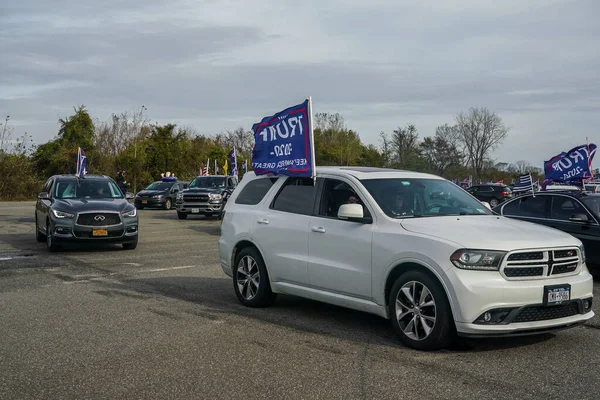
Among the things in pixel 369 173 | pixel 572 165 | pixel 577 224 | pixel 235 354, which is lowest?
pixel 235 354

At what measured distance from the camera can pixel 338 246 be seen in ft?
24.0

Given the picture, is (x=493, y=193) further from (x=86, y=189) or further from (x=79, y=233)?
(x=79, y=233)

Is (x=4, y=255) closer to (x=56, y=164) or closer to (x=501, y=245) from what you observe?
(x=501, y=245)

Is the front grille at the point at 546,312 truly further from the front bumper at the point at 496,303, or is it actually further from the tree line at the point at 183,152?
the tree line at the point at 183,152

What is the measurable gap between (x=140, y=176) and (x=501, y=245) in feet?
173

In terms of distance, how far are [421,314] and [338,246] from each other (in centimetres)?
130

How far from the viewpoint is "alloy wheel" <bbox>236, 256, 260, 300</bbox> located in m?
8.59

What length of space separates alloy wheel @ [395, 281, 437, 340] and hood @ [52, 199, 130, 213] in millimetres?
9990

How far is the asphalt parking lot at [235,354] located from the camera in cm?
526

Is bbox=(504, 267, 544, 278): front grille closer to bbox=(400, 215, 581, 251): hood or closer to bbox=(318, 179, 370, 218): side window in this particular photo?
bbox=(400, 215, 581, 251): hood

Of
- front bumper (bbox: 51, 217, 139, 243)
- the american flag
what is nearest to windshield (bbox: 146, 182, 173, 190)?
front bumper (bbox: 51, 217, 139, 243)

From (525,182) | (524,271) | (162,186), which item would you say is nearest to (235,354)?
(524,271)

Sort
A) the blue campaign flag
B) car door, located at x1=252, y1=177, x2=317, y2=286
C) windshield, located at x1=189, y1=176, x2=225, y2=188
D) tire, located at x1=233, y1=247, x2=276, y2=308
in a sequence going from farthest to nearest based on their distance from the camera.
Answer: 1. windshield, located at x1=189, y1=176, x2=225, y2=188
2. the blue campaign flag
3. tire, located at x1=233, y1=247, x2=276, y2=308
4. car door, located at x1=252, y1=177, x2=317, y2=286

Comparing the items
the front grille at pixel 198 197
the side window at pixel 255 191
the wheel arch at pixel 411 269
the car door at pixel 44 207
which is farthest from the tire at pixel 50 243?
the front grille at pixel 198 197
